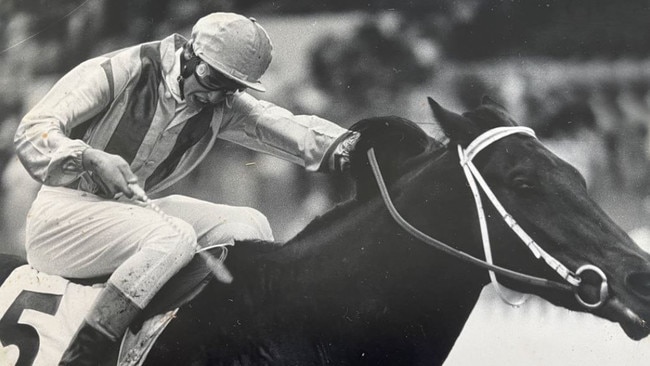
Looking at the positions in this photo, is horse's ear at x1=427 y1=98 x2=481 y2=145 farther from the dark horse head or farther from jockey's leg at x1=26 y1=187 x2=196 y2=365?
jockey's leg at x1=26 y1=187 x2=196 y2=365

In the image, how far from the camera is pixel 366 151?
347 cm

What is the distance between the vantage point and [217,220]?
354 centimetres

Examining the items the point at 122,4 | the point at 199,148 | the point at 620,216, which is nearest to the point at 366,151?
the point at 199,148

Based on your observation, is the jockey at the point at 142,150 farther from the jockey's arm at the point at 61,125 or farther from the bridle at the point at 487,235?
the bridle at the point at 487,235

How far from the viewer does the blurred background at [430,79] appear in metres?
3.41

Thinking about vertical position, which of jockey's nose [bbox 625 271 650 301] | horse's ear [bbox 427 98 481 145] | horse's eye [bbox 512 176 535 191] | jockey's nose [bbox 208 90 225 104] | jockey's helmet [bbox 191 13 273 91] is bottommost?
jockey's nose [bbox 625 271 650 301]

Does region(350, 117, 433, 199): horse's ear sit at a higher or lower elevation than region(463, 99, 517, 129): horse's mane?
lower

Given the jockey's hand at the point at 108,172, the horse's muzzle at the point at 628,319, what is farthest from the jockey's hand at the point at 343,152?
the horse's muzzle at the point at 628,319

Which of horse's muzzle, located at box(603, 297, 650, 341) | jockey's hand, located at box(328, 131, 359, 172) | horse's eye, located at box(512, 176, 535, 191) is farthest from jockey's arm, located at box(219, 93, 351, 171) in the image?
horse's muzzle, located at box(603, 297, 650, 341)

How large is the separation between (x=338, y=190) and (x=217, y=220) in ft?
1.57

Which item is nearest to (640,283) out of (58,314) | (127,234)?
(127,234)

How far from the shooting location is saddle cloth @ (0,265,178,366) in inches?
132

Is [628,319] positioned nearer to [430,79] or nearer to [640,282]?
[640,282]

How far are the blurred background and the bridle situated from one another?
175 millimetres
